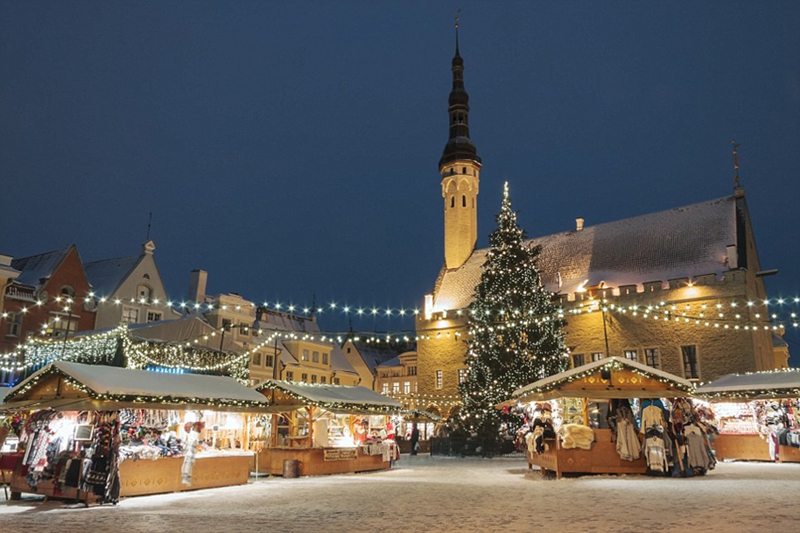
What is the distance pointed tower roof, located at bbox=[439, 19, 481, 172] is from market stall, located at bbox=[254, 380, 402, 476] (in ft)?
83.2

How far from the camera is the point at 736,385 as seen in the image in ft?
67.8

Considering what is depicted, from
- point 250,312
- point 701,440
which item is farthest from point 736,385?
point 250,312

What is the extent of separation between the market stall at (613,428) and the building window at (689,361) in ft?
46.6

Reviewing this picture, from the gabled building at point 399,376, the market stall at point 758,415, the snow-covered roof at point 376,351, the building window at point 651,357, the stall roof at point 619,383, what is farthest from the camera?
the snow-covered roof at point 376,351

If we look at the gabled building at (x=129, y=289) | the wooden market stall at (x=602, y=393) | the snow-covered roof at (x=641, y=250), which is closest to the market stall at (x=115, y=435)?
the wooden market stall at (x=602, y=393)

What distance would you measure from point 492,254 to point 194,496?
66.3ft

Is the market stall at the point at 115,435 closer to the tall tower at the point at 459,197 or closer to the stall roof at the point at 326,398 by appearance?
the stall roof at the point at 326,398

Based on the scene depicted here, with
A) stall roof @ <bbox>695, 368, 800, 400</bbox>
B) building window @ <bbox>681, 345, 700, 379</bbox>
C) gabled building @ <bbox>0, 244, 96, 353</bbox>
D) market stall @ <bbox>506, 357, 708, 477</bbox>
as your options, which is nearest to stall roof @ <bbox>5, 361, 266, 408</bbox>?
market stall @ <bbox>506, 357, 708, 477</bbox>

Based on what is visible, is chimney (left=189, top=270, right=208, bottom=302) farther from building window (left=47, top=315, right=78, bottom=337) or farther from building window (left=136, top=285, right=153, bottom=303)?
building window (left=47, top=315, right=78, bottom=337)

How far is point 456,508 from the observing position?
391 inches

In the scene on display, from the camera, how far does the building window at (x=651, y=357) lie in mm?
29984

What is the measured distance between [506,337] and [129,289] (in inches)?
806

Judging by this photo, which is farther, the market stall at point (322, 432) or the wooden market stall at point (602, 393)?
the market stall at point (322, 432)

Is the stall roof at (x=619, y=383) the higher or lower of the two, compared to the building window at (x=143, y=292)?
lower
